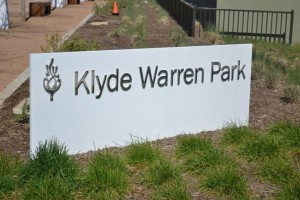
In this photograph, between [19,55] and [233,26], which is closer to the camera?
[19,55]

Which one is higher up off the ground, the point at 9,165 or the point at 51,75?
the point at 51,75

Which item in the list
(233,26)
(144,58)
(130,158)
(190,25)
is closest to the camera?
(130,158)

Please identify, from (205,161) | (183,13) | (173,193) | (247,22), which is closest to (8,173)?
(173,193)

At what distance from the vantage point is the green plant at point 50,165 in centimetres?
516

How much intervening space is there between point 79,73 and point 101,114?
54 centimetres

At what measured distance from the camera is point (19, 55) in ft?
40.5

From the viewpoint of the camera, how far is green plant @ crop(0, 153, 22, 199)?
16.4 ft

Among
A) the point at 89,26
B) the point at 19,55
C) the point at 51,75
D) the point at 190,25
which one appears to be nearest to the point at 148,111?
the point at 51,75

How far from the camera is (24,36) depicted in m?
15.7

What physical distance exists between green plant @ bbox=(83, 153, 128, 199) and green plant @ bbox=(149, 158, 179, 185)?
9.8 inches

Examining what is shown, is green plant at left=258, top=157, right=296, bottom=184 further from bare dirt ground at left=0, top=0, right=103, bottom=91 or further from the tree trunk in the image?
the tree trunk

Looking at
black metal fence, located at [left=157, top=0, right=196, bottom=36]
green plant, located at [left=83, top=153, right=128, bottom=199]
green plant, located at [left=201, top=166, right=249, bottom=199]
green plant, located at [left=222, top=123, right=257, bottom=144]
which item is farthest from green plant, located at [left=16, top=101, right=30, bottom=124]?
black metal fence, located at [left=157, top=0, right=196, bottom=36]

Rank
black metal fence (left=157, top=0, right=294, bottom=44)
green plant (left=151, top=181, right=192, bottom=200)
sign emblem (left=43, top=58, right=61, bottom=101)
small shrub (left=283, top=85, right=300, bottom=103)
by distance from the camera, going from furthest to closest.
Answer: black metal fence (left=157, top=0, right=294, bottom=44), small shrub (left=283, top=85, right=300, bottom=103), sign emblem (left=43, top=58, right=61, bottom=101), green plant (left=151, top=181, right=192, bottom=200)

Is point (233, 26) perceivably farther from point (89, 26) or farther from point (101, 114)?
point (101, 114)
